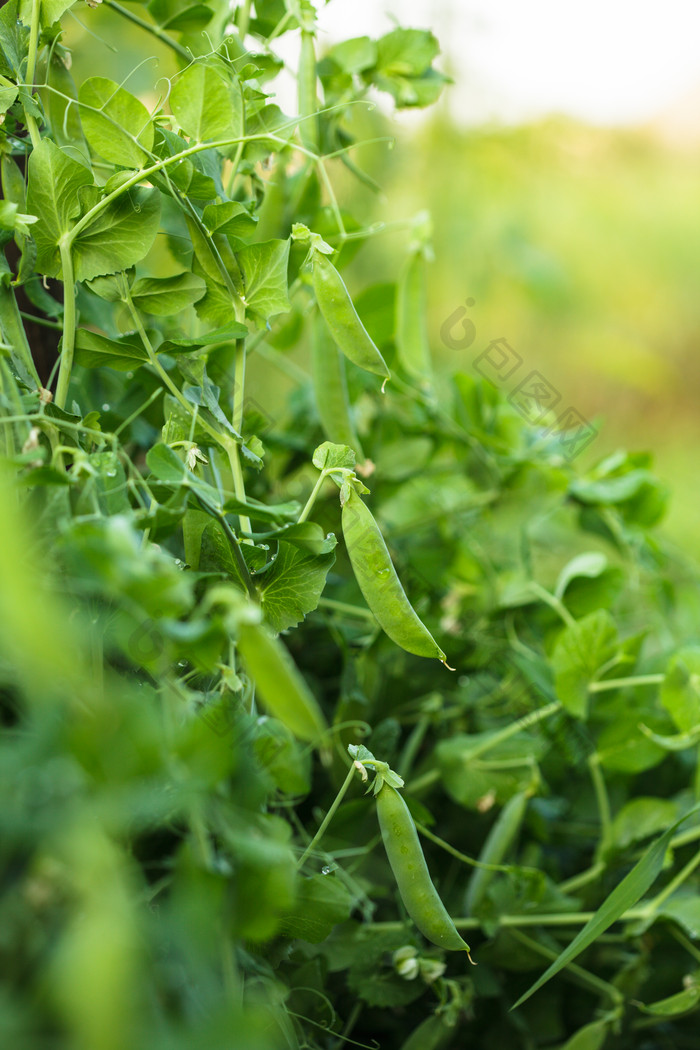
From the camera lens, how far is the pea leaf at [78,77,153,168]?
267 mm

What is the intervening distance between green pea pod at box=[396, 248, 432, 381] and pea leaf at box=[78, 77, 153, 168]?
0.63 feet

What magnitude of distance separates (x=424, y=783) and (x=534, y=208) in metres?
2.08

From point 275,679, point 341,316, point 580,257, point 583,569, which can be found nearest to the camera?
point 275,679

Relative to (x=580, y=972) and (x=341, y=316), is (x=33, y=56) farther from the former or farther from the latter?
(x=580, y=972)

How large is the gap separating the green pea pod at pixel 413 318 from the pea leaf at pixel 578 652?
172mm

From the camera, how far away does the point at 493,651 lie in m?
0.46

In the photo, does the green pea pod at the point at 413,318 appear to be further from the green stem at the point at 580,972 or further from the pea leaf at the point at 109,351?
the green stem at the point at 580,972

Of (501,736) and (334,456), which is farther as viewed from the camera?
(501,736)

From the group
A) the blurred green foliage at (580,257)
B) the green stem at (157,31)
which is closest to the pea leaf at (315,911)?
the green stem at (157,31)

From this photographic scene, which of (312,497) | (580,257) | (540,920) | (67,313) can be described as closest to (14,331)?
(67,313)

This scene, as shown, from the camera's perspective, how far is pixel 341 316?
0.97 ft

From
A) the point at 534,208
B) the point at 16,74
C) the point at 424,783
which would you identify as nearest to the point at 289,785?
the point at 424,783

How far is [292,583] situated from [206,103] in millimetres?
173

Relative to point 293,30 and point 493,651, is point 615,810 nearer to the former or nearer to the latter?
point 493,651
